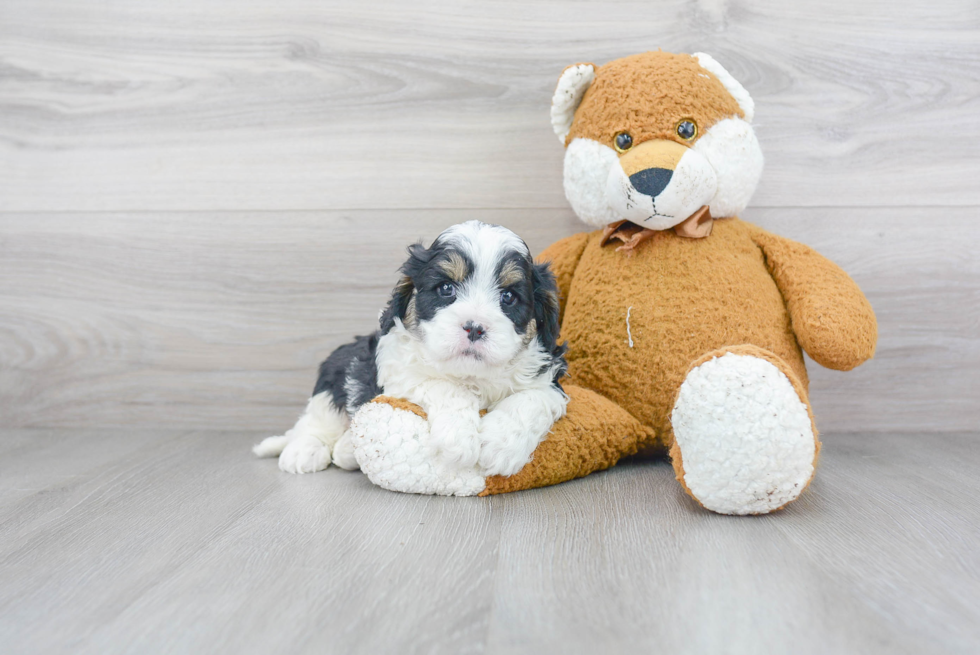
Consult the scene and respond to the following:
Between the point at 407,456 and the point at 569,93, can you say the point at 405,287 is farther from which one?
the point at 569,93

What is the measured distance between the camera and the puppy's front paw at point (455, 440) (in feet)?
3.96

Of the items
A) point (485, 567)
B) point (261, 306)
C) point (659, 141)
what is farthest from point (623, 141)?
point (261, 306)

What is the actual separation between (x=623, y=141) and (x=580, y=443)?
62cm

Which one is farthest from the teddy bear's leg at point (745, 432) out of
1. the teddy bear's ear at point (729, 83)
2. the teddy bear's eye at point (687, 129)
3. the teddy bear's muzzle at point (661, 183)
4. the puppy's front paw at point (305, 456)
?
the puppy's front paw at point (305, 456)

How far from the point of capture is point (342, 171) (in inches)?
74.7

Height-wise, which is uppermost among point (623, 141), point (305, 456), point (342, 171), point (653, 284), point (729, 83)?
point (729, 83)

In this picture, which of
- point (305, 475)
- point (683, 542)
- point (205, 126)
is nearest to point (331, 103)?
point (205, 126)

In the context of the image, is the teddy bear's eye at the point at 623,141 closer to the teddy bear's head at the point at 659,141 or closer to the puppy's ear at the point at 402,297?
the teddy bear's head at the point at 659,141

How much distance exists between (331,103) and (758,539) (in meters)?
1.51

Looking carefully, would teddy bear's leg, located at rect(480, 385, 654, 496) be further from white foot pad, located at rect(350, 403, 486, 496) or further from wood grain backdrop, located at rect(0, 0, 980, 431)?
wood grain backdrop, located at rect(0, 0, 980, 431)

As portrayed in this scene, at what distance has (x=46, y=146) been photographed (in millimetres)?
1950

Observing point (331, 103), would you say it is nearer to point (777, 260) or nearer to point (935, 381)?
point (777, 260)

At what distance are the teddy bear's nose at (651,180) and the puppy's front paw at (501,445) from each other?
52cm

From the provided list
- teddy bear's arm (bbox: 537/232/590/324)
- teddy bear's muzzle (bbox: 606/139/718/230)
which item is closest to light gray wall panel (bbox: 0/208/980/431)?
teddy bear's arm (bbox: 537/232/590/324)
